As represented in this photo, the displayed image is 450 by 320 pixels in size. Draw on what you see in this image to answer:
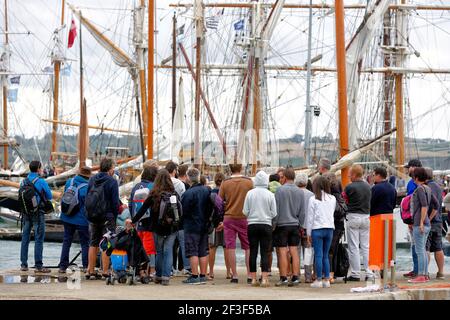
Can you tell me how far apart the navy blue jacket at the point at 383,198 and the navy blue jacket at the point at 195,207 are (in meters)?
2.85

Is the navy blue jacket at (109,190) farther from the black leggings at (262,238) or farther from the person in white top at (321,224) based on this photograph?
the person in white top at (321,224)

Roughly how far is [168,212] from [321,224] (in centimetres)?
242

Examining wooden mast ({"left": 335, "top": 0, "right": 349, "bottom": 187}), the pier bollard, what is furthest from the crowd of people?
wooden mast ({"left": 335, "top": 0, "right": 349, "bottom": 187})

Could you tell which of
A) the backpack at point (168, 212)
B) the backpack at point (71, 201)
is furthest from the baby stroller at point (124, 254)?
the backpack at point (71, 201)

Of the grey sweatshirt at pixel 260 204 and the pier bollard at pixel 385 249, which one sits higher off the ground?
the grey sweatshirt at pixel 260 204

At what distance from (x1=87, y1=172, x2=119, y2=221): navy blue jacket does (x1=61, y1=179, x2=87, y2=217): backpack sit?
0.74m

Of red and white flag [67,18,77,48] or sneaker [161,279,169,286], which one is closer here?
sneaker [161,279,169,286]

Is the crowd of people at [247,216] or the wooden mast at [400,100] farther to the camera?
the wooden mast at [400,100]

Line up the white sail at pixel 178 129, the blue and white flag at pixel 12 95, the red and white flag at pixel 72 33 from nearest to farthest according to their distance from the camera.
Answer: the white sail at pixel 178 129 < the red and white flag at pixel 72 33 < the blue and white flag at pixel 12 95

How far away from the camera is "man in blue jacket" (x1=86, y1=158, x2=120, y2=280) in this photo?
17719mm

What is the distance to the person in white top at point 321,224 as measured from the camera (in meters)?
17.0

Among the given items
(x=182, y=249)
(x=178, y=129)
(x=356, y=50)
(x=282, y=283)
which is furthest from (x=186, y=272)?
(x=178, y=129)

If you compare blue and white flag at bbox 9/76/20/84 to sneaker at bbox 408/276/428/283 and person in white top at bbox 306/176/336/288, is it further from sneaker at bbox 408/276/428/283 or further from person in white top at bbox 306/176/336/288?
person in white top at bbox 306/176/336/288
